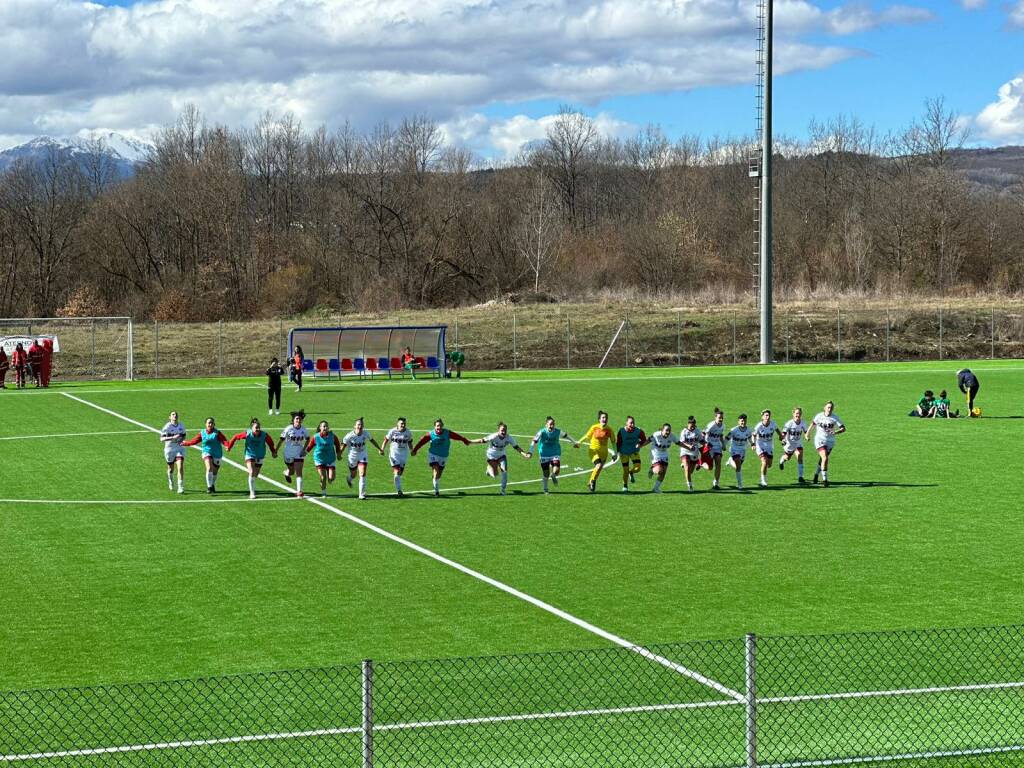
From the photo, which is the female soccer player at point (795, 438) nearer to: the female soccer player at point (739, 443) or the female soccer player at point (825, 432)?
the female soccer player at point (825, 432)

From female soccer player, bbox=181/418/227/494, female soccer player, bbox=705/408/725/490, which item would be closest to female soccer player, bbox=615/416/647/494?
female soccer player, bbox=705/408/725/490

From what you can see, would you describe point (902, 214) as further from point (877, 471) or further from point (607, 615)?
point (607, 615)

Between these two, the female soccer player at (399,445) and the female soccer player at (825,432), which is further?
the female soccer player at (825,432)

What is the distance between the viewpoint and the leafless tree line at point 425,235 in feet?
357

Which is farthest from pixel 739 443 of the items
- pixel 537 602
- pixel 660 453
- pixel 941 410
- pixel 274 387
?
pixel 274 387

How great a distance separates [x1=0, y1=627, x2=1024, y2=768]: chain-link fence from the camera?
40.9 ft

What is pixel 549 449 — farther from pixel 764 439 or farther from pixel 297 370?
pixel 297 370

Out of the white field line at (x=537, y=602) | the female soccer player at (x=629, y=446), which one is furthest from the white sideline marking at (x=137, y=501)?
the female soccer player at (x=629, y=446)

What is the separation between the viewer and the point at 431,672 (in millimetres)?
15555

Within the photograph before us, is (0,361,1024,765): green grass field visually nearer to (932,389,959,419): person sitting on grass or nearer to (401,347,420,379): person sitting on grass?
(932,389,959,419): person sitting on grass

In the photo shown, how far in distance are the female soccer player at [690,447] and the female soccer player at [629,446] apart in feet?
3.12

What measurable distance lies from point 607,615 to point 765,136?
177 feet

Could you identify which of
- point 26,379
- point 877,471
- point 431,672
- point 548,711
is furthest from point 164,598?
point 26,379

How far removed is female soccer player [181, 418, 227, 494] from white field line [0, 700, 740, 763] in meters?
16.4
